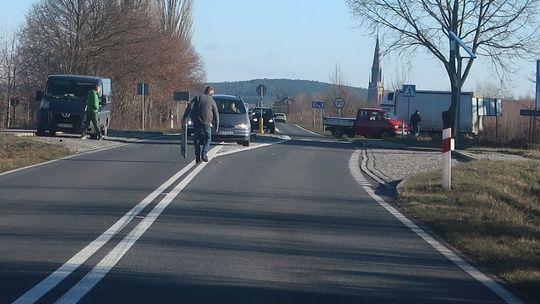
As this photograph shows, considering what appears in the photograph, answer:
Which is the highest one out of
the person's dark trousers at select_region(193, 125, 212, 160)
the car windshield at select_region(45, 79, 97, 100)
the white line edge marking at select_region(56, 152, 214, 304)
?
the car windshield at select_region(45, 79, 97, 100)

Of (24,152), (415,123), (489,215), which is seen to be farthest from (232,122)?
(415,123)

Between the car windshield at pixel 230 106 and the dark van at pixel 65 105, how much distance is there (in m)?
4.72

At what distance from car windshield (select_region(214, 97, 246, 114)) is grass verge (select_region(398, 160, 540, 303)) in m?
9.55

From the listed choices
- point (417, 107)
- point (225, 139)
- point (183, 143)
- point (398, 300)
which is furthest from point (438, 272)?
point (417, 107)

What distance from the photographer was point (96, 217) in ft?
40.8

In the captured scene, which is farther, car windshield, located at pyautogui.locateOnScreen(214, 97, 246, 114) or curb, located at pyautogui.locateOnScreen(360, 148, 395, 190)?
car windshield, located at pyautogui.locateOnScreen(214, 97, 246, 114)

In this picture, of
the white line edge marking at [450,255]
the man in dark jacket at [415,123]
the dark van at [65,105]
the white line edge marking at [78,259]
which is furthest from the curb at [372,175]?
the man in dark jacket at [415,123]

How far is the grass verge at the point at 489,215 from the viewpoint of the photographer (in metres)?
10.1

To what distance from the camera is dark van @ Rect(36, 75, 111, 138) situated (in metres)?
33.0

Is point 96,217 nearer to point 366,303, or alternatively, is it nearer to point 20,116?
point 366,303

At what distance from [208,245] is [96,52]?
4795 cm

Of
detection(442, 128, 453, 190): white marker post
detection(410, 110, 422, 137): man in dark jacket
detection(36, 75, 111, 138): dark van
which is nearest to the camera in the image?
detection(442, 128, 453, 190): white marker post

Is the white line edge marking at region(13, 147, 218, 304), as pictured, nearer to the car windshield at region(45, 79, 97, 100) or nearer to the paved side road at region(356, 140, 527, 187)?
the paved side road at region(356, 140, 527, 187)

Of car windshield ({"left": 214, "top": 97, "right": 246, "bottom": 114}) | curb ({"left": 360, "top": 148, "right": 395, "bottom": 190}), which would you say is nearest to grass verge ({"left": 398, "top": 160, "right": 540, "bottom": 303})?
curb ({"left": 360, "top": 148, "right": 395, "bottom": 190})
